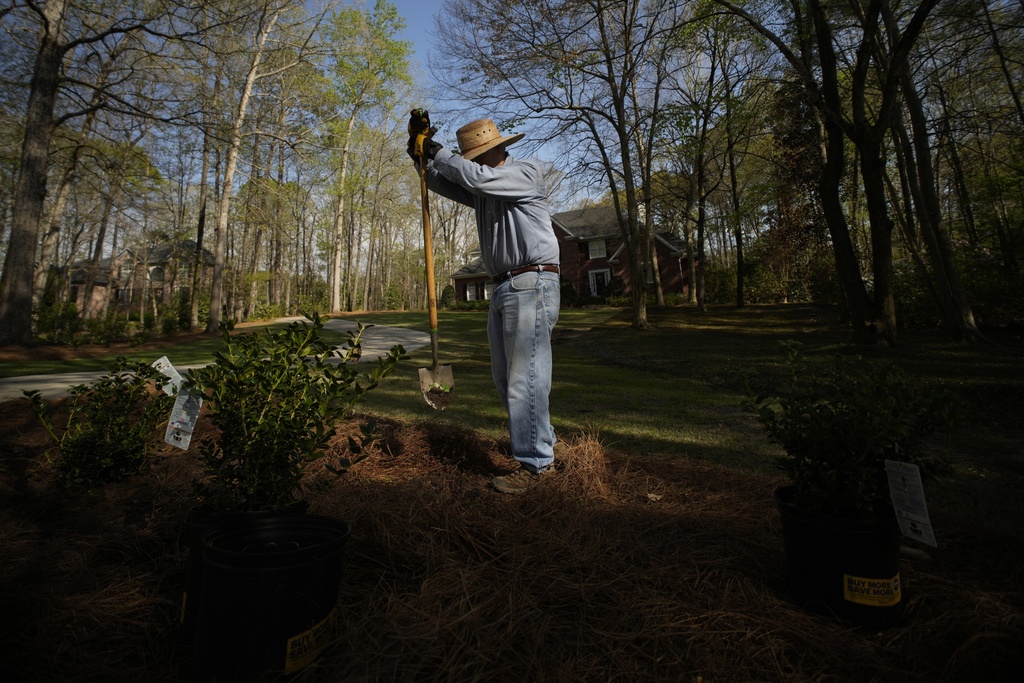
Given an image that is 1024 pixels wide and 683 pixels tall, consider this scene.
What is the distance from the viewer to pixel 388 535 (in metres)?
1.88

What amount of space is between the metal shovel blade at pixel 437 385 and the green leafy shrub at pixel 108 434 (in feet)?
4.89

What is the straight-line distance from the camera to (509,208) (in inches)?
114

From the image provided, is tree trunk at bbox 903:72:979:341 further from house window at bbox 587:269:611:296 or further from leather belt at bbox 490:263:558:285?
house window at bbox 587:269:611:296

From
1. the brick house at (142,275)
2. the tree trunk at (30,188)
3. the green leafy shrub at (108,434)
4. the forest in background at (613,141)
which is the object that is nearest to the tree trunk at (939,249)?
the forest in background at (613,141)

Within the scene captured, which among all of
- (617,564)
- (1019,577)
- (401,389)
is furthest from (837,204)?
(617,564)

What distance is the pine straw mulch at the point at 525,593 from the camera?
134cm

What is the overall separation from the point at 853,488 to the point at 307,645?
174 cm

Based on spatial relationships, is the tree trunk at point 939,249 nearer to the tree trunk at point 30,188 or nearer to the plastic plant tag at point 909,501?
the plastic plant tag at point 909,501

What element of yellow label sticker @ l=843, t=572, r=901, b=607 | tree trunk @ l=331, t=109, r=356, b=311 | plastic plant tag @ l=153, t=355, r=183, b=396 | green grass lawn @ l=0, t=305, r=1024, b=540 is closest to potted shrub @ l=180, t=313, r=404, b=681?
plastic plant tag @ l=153, t=355, r=183, b=396

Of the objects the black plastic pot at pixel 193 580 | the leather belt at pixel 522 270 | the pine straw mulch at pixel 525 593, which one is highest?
the leather belt at pixel 522 270

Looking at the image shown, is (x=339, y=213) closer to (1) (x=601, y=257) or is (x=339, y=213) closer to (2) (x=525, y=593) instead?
(1) (x=601, y=257)

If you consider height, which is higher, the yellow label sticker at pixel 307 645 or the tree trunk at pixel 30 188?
the tree trunk at pixel 30 188

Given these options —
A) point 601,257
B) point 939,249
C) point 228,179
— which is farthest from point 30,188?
point 601,257

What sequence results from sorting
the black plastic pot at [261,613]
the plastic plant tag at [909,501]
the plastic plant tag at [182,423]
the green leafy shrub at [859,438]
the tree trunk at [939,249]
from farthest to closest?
the tree trunk at [939,249] → the plastic plant tag at [182,423] → the green leafy shrub at [859,438] → the plastic plant tag at [909,501] → the black plastic pot at [261,613]
